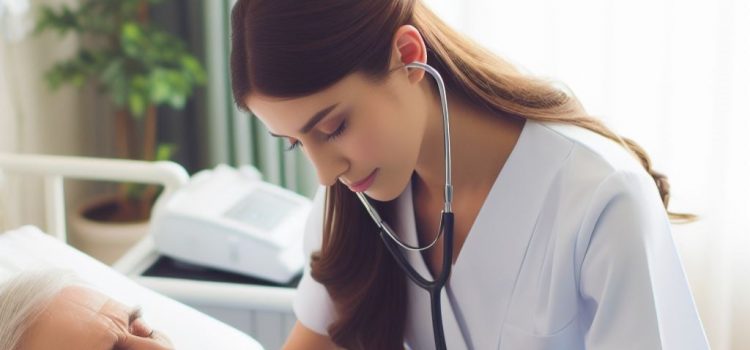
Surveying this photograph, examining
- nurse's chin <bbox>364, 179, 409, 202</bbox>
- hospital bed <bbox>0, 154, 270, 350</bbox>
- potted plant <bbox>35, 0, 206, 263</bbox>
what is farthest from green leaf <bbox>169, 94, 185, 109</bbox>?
nurse's chin <bbox>364, 179, 409, 202</bbox>

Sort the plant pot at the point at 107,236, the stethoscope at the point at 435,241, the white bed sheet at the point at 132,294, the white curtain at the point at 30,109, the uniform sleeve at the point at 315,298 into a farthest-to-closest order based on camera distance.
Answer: the plant pot at the point at 107,236, the white curtain at the point at 30,109, the uniform sleeve at the point at 315,298, the white bed sheet at the point at 132,294, the stethoscope at the point at 435,241

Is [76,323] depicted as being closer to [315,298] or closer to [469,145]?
[315,298]

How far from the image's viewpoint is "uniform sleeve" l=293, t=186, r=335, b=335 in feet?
4.43

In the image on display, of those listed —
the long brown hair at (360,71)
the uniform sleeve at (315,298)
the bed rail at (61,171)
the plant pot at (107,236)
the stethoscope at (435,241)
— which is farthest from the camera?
the plant pot at (107,236)

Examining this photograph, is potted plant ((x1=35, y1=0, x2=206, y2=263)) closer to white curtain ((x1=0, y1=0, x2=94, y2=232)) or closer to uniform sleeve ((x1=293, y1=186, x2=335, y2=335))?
white curtain ((x1=0, y1=0, x2=94, y2=232))

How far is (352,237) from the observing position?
50.6 inches

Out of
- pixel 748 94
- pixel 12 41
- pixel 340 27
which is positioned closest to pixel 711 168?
pixel 748 94

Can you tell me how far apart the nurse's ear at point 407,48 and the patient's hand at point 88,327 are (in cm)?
47

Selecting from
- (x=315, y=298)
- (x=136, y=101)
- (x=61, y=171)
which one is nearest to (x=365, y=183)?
(x=315, y=298)

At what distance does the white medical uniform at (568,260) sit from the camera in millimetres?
1000

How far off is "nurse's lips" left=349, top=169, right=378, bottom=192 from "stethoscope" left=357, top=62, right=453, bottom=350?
89mm

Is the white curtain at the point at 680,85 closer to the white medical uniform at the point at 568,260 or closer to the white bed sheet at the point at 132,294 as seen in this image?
the white medical uniform at the point at 568,260

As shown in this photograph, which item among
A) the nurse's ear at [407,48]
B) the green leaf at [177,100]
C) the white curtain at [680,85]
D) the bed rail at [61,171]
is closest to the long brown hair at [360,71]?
the nurse's ear at [407,48]

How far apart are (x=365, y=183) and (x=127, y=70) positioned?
143cm
